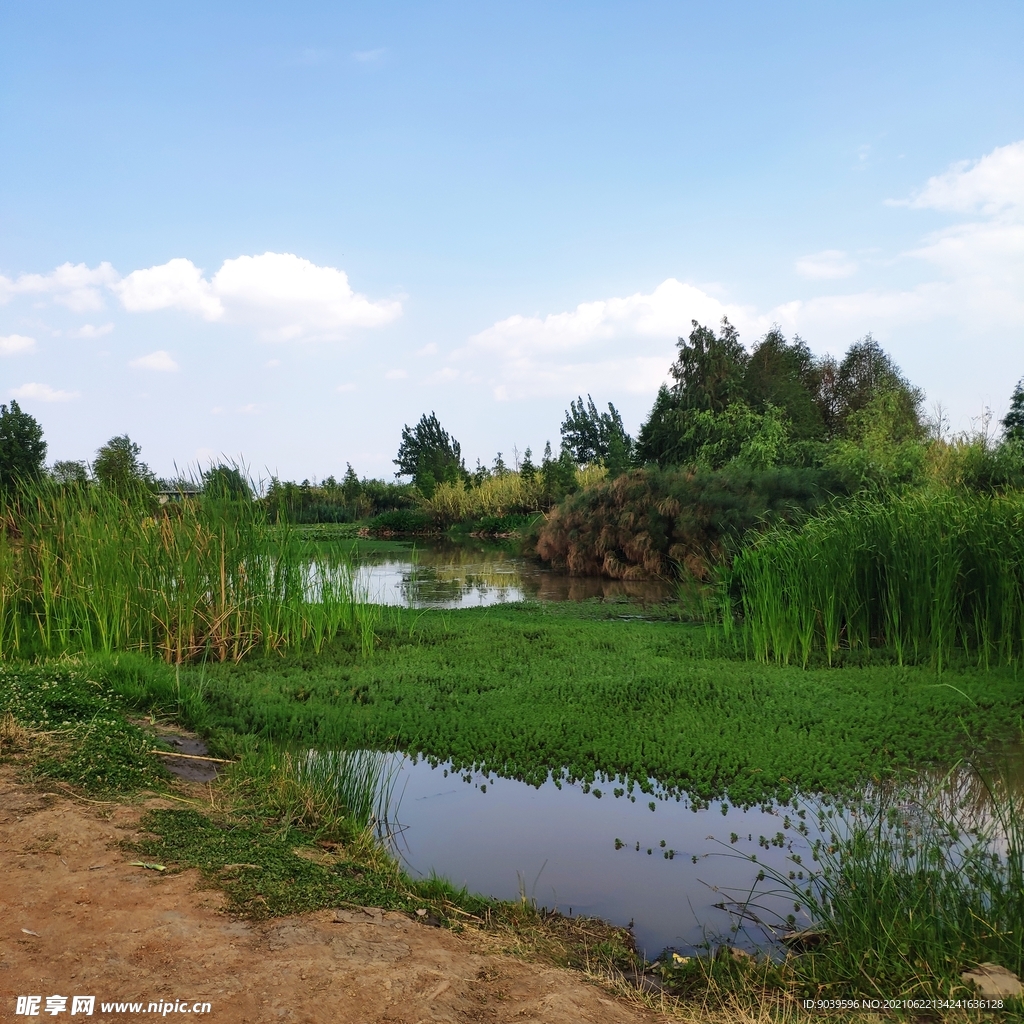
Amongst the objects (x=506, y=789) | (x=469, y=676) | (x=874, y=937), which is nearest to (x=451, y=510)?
(x=469, y=676)

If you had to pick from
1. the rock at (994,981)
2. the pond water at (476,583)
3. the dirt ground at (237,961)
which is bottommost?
the rock at (994,981)

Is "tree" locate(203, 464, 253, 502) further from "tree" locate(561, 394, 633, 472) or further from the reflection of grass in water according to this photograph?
"tree" locate(561, 394, 633, 472)

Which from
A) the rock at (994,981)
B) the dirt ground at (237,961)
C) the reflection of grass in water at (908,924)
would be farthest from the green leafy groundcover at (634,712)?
the dirt ground at (237,961)

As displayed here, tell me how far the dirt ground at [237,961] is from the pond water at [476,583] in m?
5.69

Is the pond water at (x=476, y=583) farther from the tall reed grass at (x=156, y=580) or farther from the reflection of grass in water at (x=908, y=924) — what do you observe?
the reflection of grass in water at (x=908, y=924)

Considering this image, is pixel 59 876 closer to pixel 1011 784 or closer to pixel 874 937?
pixel 874 937

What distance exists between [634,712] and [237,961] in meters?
3.88

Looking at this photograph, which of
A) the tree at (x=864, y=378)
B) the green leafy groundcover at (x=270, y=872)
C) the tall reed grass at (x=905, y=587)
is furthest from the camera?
the tree at (x=864, y=378)

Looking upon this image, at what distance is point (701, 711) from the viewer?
6125mm

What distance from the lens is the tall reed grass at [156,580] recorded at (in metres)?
7.27

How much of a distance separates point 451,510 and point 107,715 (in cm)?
2763

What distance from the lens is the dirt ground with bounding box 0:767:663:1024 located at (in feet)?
7.93

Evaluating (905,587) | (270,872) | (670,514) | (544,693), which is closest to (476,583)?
(670,514)

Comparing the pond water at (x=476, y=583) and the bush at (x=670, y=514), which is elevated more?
the bush at (x=670, y=514)
